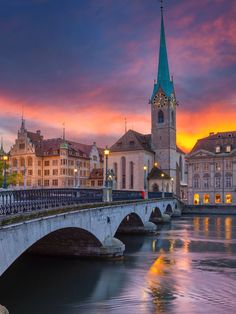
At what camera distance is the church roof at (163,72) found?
10475cm

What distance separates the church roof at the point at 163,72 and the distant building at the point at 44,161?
27.3 meters

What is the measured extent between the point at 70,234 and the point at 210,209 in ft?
204

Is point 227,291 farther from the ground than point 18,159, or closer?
closer

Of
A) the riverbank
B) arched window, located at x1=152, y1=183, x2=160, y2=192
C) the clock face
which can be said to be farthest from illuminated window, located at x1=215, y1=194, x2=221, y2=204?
the clock face

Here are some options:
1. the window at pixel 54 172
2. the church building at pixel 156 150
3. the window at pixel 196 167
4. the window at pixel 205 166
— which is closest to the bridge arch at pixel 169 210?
the church building at pixel 156 150

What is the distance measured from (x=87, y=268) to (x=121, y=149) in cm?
7430

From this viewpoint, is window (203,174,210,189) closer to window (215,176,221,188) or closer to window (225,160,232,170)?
window (215,176,221,188)

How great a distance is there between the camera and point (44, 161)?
338 ft

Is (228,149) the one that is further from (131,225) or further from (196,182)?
(131,225)

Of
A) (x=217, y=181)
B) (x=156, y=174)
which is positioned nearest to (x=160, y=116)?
(x=156, y=174)

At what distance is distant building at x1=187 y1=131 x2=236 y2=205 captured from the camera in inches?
3659

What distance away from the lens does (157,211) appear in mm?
64812

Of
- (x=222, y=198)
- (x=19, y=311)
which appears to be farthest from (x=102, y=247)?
(x=222, y=198)

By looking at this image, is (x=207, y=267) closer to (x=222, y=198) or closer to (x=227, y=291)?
(x=227, y=291)
